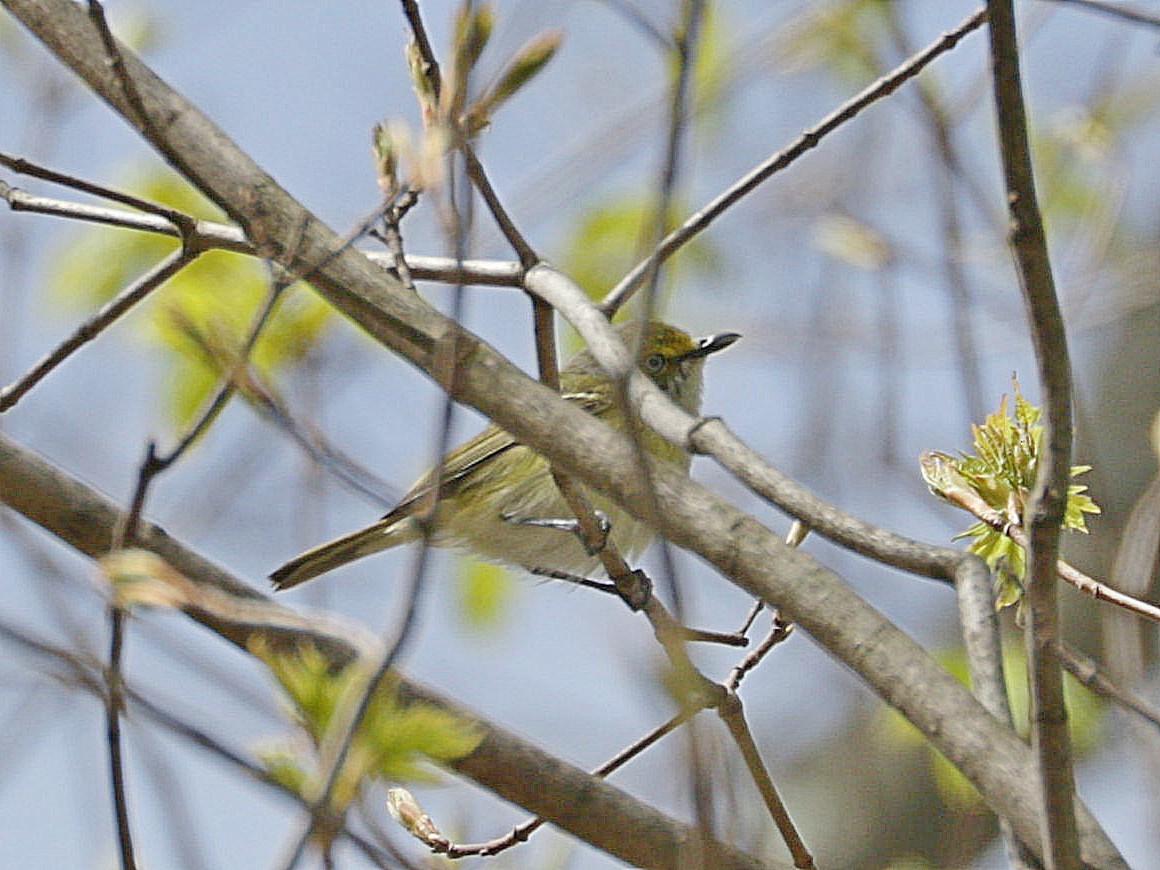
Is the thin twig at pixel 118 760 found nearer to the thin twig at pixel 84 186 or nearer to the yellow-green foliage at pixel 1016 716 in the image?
the thin twig at pixel 84 186

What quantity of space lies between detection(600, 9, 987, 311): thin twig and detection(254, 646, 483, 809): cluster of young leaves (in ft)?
3.29

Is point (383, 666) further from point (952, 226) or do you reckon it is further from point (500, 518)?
point (500, 518)

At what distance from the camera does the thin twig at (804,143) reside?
2236mm

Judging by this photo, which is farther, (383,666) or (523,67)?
(523,67)

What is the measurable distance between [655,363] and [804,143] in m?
2.76

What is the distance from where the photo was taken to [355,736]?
4.17 ft

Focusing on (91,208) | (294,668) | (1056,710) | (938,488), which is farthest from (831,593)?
(91,208)

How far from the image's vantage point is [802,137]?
2.38 m

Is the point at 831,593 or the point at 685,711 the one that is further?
the point at 831,593

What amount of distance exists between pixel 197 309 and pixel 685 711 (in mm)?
2465

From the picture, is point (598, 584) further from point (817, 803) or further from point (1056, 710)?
point (817, 803)

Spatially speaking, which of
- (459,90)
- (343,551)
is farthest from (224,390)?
(343,551)

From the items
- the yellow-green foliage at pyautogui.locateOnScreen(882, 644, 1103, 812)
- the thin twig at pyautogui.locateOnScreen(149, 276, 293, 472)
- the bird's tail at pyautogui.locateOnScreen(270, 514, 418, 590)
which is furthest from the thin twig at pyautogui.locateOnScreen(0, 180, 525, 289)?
the bird's tail at pyautogui.locateOnScreen(270, 514, 418, 590)

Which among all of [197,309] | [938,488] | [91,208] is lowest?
[938,488]
